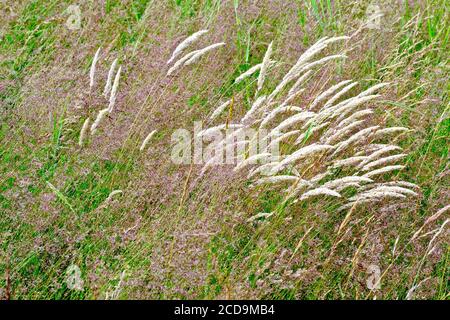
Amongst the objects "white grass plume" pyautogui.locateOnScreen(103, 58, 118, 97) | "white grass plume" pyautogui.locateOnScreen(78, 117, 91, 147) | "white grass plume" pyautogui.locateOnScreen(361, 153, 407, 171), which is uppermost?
"white grass plume" pyautogui.locateOnScreen(103, 58, 118, 97)

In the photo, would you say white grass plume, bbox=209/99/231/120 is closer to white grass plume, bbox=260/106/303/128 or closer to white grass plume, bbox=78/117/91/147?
white grass plume, bbox=260/106/303/128

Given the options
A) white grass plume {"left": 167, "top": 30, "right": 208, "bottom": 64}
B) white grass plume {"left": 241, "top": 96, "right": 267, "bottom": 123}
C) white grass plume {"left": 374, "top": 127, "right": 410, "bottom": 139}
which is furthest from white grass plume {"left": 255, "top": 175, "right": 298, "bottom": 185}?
white grass plume {"left": 167, "top": 30, "right": 208, "bottom": 64}

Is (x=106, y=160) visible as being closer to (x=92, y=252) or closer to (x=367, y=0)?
(x=92, y=252)

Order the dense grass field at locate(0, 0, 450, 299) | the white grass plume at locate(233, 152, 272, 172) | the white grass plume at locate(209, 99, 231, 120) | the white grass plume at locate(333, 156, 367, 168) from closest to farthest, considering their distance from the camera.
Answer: the dense grass field at locate(0, 0, 450, 299)
the white grass plume at locate(233, 152, 272, 172)
the white grass plume at locate(333, 156, 367, 168)
the white grass plume at locate(209, 99, 231, 120)

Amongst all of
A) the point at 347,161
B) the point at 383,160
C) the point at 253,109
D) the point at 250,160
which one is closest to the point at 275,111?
the point at 253,109

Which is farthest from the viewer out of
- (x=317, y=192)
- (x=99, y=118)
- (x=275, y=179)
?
(x=99, y=118)

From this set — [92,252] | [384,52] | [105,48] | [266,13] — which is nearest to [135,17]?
[105,48]

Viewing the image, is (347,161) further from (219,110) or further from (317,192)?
(219,110)

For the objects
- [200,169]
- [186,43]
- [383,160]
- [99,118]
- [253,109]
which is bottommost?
[383,160]
